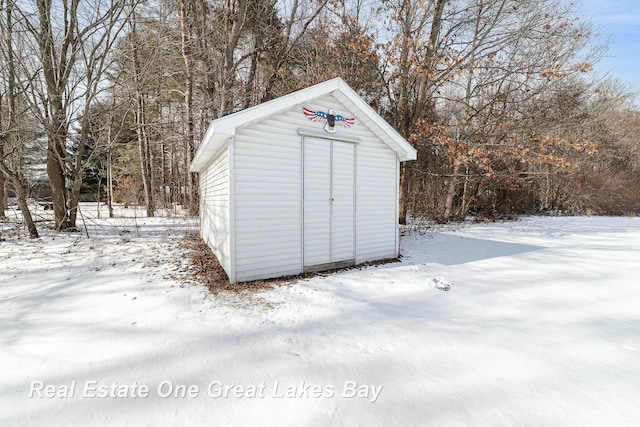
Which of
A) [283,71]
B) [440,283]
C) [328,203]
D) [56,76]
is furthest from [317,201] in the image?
[56,76]

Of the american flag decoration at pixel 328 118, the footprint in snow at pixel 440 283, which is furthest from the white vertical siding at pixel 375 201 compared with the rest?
the footprint in snow at pixel 440 283

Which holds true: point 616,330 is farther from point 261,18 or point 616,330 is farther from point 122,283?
point 261,18

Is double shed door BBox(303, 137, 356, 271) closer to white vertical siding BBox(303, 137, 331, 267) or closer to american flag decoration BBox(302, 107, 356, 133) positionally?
white vertical siding BBox(303, 137, 331, 267)

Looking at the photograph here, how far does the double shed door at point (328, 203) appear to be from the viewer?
16.1ft

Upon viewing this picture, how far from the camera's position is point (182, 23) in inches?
384


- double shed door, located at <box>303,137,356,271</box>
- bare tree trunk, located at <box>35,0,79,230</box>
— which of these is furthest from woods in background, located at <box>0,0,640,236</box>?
double shed door, located at <box>303,137,356,271</box>

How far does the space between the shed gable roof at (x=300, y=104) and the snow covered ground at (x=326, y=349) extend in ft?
7.69

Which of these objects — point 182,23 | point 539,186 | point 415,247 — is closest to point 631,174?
point 539,186

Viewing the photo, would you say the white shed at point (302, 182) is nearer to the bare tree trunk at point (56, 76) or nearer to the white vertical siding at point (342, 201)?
the white vertical siding at point (342, 201)

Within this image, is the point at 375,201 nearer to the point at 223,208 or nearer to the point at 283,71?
the point at 223,208

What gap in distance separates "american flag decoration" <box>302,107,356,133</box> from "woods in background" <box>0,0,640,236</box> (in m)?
4.37

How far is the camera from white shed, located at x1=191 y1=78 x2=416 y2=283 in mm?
4305

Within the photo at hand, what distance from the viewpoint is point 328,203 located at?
5.12 meters

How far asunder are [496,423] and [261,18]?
1348 cm
